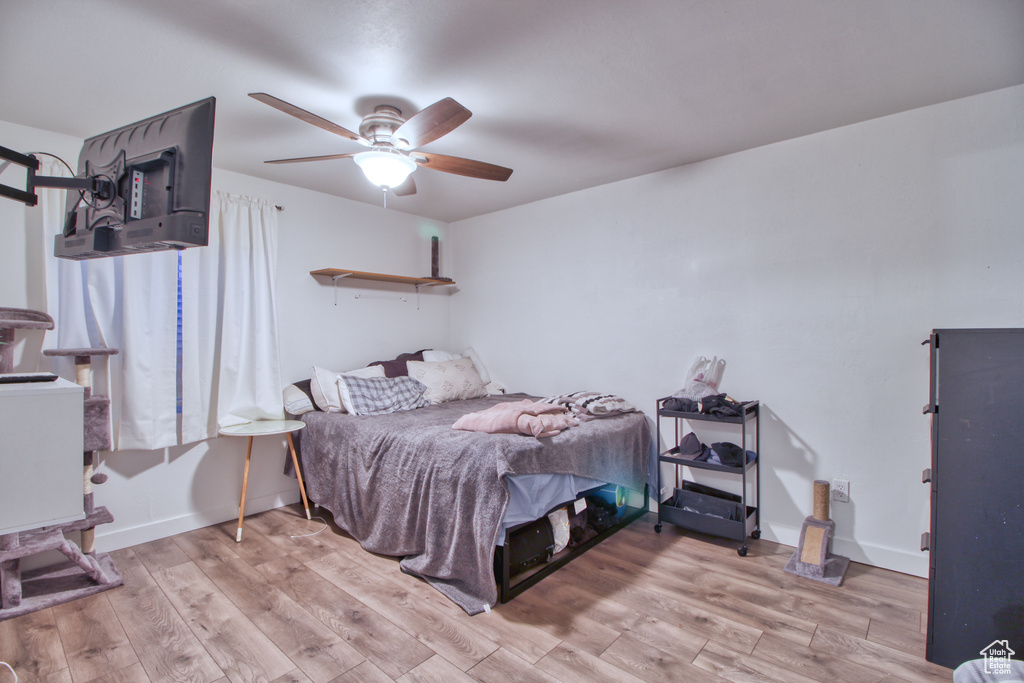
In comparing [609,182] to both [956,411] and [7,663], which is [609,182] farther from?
[7,663]

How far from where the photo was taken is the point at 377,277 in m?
3.65

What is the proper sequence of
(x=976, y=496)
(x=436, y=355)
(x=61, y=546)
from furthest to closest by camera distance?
(x=436, y=355) < (x=61, y=546) < (x=976, y=496)

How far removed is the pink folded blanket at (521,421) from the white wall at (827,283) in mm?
880

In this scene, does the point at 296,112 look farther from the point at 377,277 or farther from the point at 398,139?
the point at 377,277

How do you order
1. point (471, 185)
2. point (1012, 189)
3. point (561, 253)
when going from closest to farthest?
point (1012, 189) → point (471, 185) → point (561, 253)

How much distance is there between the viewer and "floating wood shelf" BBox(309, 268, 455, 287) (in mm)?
3408

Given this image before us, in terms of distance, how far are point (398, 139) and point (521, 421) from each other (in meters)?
1.41

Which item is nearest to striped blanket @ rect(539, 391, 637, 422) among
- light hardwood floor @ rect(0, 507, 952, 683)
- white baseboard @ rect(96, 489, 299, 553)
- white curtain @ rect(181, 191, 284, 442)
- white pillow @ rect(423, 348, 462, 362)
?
light hardwood floor @ rect(0, 507, 952, 683)

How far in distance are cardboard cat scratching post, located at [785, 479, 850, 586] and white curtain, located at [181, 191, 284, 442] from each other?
3.15m

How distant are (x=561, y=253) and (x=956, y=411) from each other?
8.10 feet

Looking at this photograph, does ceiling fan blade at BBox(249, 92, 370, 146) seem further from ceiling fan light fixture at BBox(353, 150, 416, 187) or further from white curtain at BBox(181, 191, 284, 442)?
white curtain at BBox(181, 191, 284, 442)

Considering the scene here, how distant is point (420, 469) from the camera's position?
233 cm

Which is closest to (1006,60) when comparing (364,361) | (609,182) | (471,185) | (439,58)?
(609,182)

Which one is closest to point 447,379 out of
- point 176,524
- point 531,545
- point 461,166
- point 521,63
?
point 531,545
